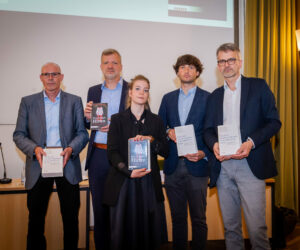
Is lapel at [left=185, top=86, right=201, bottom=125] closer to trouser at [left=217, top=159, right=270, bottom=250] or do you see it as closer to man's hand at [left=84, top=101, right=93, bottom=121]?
trouser at [left=217, top=159, right=270, bottom=250]

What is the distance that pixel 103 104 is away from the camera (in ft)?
7.32

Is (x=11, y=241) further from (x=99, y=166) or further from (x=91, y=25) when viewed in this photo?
(x=91, y=25)

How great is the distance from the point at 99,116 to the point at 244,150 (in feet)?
3.81

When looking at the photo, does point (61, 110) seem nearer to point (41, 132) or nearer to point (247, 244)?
point (41, 132)

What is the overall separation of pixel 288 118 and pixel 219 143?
2454 mm

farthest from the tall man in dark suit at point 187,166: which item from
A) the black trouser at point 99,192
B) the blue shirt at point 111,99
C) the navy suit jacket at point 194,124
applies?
the black trouser at point 99,192

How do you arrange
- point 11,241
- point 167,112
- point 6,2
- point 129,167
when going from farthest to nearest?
point 6,2, point 11,241, point 167,112, point 129,167

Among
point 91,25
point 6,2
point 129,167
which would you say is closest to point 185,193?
point 129,167

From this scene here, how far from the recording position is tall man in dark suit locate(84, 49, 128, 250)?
2273mm

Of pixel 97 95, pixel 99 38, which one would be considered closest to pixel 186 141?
pixel 97 95

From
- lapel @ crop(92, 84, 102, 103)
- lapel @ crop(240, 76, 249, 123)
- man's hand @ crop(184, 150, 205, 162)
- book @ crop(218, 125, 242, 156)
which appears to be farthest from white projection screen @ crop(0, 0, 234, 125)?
book @ crop(218, 125, 242, 156)

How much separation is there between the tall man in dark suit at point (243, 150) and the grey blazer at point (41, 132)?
3.58 feet

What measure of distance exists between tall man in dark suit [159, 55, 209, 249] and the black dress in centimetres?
37

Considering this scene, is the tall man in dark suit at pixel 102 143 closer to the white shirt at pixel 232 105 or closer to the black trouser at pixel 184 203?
the black trouser at pixel 184 203
